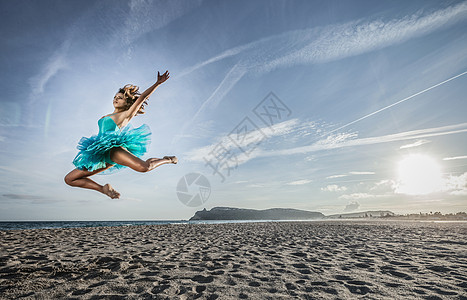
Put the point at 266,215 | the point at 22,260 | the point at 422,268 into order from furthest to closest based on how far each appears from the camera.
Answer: the point at 266,215
the point at 22,260
the point at 422,268

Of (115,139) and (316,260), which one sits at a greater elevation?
(115,139)

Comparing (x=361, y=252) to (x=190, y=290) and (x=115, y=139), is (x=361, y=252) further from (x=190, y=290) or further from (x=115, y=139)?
(x=115, y=139)

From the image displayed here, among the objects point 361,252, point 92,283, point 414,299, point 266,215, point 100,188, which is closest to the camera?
point 414,299

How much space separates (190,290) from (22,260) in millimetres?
4155

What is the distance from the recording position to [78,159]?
12.5ft

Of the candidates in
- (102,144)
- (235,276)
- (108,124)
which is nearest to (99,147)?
(102,144)

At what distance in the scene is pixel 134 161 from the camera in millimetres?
3564

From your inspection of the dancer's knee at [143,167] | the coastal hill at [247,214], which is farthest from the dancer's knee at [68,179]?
the coastal hill at [247,214]

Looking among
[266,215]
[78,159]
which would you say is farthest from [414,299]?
[266,215]

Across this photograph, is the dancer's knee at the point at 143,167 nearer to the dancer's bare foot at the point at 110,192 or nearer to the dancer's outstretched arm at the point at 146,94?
the dancer's bare foot at the point at 110,192

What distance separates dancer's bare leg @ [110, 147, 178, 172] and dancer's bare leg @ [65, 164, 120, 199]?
45 cm

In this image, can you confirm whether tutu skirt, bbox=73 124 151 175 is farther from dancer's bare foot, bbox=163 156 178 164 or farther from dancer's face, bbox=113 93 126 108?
dancer's bare foot, bbox=163 156 178 164

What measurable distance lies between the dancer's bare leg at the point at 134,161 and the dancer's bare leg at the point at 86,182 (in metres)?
0.45

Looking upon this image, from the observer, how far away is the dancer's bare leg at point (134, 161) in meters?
3.54
